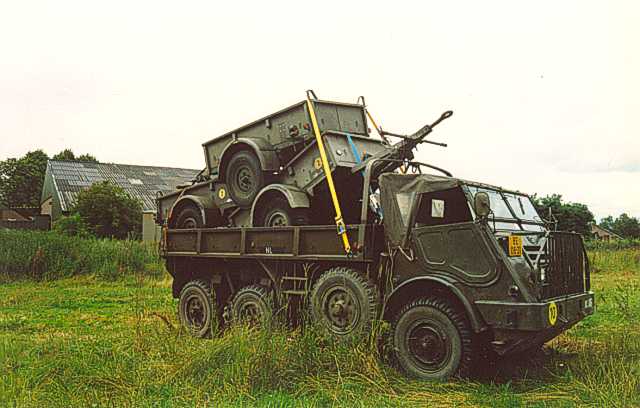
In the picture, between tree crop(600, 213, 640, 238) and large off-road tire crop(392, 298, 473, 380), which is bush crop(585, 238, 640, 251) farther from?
large off-road tire crop(392, 298, 473, 380)

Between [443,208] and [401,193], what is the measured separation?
0.55m

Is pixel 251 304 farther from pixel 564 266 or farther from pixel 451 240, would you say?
pixel 564 266

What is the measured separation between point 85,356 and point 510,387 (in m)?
4.34

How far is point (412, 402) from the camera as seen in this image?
607cm

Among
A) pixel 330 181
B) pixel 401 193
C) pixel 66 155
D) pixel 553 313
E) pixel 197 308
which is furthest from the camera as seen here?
pixel 66 155

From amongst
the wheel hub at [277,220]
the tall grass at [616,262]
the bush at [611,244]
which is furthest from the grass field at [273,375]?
the bush at [611,244]

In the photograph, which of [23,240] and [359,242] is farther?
[23,240]

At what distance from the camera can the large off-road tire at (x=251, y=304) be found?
361 inches

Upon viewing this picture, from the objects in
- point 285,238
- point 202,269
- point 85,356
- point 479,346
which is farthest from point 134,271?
point 479,346

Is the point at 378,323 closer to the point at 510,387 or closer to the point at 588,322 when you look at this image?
the point at 510,387

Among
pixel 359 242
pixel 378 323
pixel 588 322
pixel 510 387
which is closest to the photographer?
pixel 510 387

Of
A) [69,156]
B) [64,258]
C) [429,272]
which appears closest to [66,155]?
[69,156]

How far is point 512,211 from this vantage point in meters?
8.05

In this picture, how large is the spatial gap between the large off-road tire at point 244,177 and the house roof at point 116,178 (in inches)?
991
